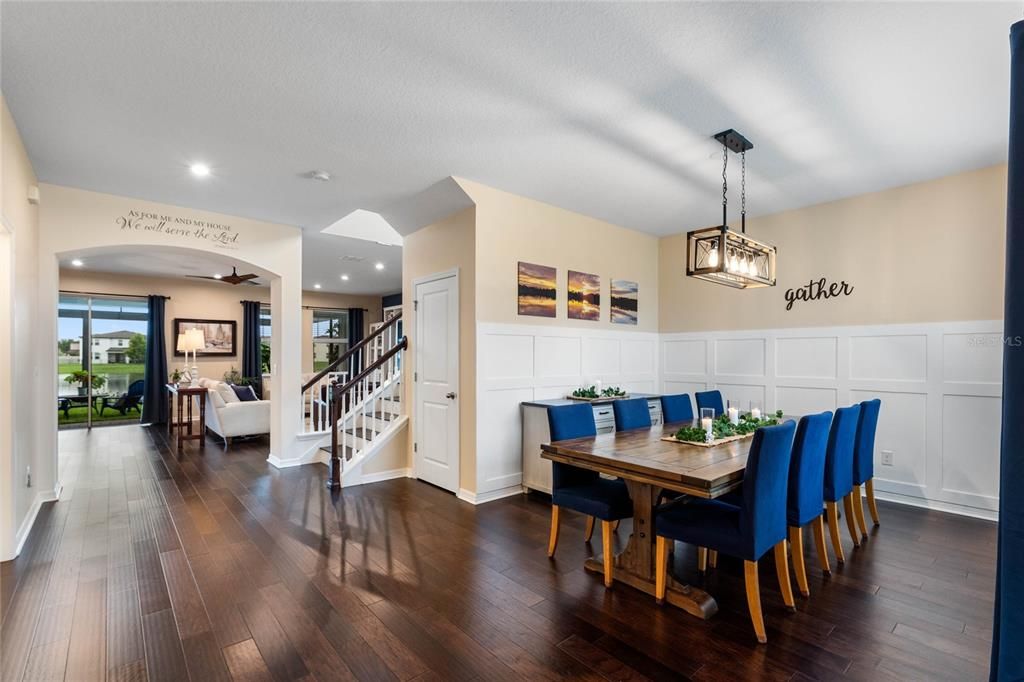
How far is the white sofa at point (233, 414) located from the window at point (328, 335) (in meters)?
4.23

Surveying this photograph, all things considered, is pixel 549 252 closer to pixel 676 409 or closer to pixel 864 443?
pixel 676 409

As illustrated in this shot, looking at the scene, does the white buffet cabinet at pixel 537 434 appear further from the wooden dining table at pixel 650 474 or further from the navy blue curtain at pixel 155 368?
the navy blue curtain at pixel 155 368

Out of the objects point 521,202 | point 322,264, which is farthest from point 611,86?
point 322,264

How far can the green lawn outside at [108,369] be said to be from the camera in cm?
850

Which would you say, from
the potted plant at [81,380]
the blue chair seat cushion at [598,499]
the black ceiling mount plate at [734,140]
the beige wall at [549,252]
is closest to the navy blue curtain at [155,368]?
the potted plant at [81,380]

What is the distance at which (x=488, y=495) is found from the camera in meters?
4.37

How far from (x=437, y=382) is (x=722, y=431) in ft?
8.80

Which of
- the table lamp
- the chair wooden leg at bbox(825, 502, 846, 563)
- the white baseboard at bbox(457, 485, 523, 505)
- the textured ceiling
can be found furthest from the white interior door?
the table lamp

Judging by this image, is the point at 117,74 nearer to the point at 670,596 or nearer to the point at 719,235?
the point at 719,235

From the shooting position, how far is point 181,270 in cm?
870

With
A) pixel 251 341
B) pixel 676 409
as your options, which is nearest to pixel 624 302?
pixel 676 409

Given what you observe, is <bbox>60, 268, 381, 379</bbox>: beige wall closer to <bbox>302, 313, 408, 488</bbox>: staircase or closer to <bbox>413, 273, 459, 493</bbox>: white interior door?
<bbox>302, 313, 408, 488</bbox>: staircase

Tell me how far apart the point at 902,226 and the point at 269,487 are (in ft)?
21.0

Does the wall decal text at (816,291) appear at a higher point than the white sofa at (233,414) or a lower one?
higher
